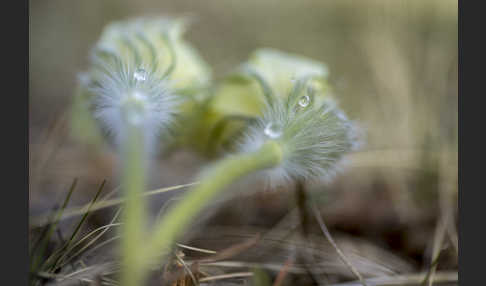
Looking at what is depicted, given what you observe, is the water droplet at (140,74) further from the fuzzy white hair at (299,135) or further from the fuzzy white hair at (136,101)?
the fuzzy white hair at (299,135)

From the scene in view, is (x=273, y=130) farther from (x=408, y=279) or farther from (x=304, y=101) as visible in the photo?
(x=408, y=279)

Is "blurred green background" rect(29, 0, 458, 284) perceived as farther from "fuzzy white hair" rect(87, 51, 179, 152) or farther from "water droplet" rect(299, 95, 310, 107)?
"fuzzy white hair" rect(87, 51, 179, 152)

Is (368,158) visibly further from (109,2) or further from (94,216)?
(109,2)

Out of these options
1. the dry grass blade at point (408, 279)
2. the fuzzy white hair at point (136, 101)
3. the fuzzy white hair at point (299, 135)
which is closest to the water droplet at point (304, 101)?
the fuzzy white hair at point (299, 135)

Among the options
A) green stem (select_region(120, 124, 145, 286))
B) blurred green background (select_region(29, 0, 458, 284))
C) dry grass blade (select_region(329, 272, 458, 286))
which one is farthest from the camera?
blurred green background (select_region(29, 0, 458, 284))

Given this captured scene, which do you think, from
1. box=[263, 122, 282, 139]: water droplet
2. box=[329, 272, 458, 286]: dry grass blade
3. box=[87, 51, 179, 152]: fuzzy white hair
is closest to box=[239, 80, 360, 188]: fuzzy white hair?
box=[263, 122, 282, 139]: water droplet

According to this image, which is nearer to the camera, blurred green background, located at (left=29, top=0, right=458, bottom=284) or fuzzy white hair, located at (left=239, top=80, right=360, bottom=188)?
fuzzy white hair, located at (left=239, top=80, right=360, bottom=188)
